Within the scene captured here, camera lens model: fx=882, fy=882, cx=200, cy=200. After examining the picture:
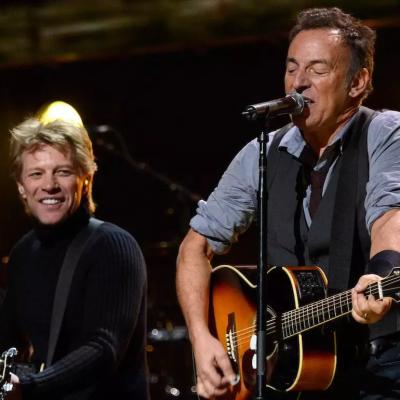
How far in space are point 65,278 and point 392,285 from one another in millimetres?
1971

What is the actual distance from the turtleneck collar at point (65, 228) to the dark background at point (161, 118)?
6.69 feet

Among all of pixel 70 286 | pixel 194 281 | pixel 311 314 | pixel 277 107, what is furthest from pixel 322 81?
pixel 70 286

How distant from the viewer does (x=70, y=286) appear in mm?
4211

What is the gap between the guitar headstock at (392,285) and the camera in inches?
107

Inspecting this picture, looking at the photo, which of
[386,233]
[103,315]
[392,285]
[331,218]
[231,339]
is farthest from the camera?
[103,315]

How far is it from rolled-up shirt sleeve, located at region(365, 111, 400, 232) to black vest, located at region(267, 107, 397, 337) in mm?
56

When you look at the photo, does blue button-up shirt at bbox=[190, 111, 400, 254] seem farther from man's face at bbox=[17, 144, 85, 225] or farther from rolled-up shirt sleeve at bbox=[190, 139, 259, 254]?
man's face at bbox=[17, 144, 85, 225]

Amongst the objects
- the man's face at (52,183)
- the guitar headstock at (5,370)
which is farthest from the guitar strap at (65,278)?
the guitar headstock at (5,370)

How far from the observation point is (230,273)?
148 inches

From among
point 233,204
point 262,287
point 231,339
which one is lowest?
point 231,339

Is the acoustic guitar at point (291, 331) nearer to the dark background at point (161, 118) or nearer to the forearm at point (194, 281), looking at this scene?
the forearm at point (194, 281)

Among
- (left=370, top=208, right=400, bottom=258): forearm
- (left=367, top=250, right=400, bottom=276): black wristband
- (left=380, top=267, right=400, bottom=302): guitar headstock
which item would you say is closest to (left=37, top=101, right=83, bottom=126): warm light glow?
(left=370, top=208, right=400, bottom=258): forearm

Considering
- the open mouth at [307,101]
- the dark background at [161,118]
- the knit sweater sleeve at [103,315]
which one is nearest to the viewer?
the open mouth at [307,101]

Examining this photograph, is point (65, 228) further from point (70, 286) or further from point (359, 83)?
point (359, 83)
